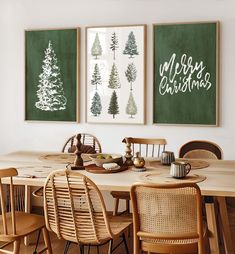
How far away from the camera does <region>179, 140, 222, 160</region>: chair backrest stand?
391cm

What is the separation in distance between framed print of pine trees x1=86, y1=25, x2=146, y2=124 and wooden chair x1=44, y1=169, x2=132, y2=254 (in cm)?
215

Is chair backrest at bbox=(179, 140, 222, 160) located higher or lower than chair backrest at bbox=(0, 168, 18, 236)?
higher

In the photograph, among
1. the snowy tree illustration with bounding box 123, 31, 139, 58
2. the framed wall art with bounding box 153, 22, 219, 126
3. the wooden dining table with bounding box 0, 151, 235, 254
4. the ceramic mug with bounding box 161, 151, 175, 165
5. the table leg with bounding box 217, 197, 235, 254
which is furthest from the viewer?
the snowy tree illustration with bounding box 123, 31, 139, 58

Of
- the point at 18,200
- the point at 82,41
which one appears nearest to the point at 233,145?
the point at 82,41

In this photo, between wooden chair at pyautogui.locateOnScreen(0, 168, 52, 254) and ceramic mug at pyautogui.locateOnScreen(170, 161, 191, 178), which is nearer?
wooden chair at pyautogui.locateOnScreen(0, 168, 52, 254)

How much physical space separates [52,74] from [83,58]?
39cm

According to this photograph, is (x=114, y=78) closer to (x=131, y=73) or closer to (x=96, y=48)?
(x=131, y=73)

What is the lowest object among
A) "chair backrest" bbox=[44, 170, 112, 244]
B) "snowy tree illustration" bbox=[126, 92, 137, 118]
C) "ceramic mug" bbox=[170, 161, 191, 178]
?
"chair backrest" bbox=[44, 170, 112, 244]

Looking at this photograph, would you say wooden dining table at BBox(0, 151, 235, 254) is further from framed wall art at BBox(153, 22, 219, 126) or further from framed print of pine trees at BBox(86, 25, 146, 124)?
framed print of pine trees at BBox(86, 25, 146, 124)

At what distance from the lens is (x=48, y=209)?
2.80 metres

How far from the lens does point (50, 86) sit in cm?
509

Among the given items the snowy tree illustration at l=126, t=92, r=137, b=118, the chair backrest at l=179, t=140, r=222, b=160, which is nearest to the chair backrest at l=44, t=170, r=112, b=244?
the chair backrest at l=179, t=140, r=222, b=160

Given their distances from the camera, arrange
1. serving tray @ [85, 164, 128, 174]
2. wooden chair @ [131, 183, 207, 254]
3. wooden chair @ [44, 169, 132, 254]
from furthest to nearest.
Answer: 1. serving tray @ [85, 164, 128, 174]
2. wooden chair @ [44, 169, 132, 254]
3. wooden chair @ [131, 183, 207, 254]

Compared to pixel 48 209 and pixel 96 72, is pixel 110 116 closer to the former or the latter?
pixel 96 72
